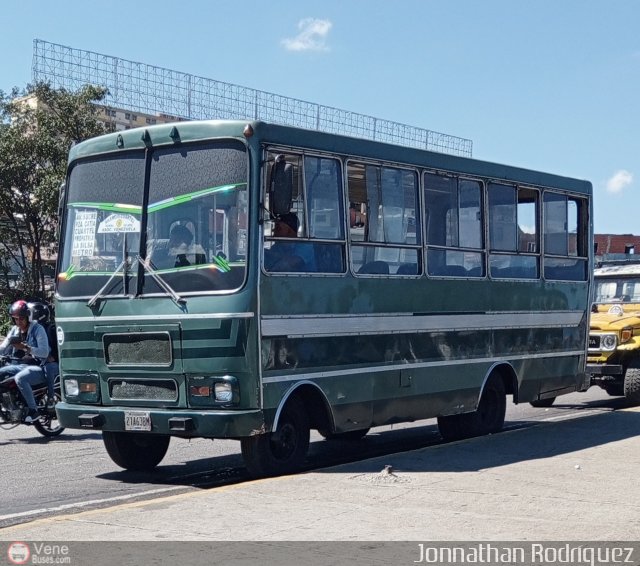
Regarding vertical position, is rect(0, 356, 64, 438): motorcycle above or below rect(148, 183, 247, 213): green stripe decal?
below

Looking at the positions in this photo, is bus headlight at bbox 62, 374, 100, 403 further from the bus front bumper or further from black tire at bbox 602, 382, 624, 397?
black tire at bbox 602, 382, 624, 397

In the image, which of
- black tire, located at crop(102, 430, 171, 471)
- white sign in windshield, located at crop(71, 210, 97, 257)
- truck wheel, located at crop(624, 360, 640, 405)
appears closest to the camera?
white sign in windshield, located at crop(71, 210, 97, 257)

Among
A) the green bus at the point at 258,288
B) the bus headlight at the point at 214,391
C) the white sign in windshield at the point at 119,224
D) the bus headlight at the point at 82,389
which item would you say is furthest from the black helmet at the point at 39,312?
the bus headlight at the point at 214,391

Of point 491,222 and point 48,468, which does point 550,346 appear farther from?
point 48,468

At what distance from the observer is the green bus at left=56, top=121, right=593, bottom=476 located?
31.0 ft

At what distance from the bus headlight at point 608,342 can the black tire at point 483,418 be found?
4.61 meters

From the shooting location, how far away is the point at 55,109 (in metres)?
35.6

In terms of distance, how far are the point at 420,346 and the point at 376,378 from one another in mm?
936

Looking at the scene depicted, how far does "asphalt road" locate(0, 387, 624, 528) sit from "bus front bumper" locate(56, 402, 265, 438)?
0.57 meters

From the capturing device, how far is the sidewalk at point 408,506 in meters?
7.26

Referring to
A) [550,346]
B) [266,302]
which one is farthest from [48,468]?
[550,346]

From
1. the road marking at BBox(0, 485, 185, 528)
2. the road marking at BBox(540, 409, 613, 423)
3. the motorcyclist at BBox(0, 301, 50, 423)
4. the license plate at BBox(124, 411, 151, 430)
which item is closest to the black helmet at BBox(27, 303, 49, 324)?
the motorcyclist at BBox(0, 301, 50, 423)

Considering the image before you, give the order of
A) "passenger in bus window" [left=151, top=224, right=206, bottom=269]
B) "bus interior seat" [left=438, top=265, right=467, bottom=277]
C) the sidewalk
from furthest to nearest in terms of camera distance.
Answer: "bus interior seat" [left=438, top=265, right=467, bottom=277] → "passenger in bus window" [left=151, top=224, right=206, bottom=269] → the sidewalk

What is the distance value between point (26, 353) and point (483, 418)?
5.81 metres
